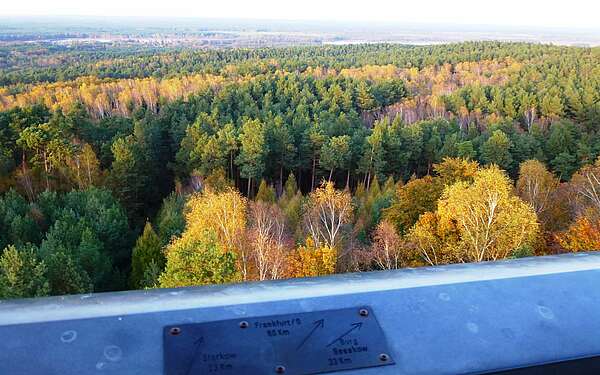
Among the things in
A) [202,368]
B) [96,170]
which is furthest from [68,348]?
[96,170]

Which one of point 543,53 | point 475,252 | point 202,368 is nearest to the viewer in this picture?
point 202,368

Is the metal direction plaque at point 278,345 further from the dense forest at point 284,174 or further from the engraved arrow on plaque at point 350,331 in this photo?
the dense forest at point 284,174

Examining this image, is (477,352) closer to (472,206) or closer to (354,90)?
(472,206)

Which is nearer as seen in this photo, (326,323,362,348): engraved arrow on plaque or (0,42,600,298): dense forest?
(326,323,362,348): engraved arrow on plaque

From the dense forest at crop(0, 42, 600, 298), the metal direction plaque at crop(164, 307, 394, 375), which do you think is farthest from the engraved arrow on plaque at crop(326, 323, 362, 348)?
the dense forest at crop(0, 42, 600, 298)

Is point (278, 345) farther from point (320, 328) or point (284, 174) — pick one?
point (284, 174)

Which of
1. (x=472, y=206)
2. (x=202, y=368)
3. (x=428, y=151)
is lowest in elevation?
(x=428, y=151)

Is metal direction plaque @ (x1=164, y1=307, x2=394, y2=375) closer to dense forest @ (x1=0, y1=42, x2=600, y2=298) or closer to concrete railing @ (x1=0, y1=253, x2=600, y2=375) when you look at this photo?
concrete railing @ (x1=0, y1=253, x2=600, y2=375)

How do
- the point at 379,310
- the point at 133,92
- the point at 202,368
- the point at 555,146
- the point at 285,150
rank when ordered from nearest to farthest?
1. the point at 202,368
2. the point at 379,310
3. the point at 285,150
4. the point at 555,146
5. the point at 133,92
